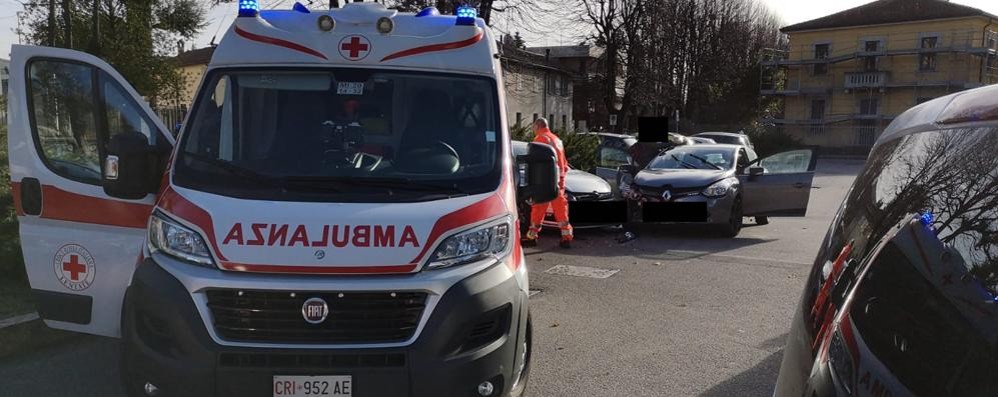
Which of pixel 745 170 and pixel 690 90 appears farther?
pixel 690 90

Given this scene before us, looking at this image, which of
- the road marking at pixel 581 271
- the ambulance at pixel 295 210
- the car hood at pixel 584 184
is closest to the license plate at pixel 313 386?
the ambulance at pixel 295 210

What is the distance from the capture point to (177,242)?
3.54 m

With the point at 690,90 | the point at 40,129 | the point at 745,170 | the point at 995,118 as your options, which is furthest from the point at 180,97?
the point at 690,90

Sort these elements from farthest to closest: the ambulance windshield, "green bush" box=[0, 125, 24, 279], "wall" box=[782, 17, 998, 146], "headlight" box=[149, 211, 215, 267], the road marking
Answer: "wall" box=[782, 17, 998, 146] → the road marking → "green bush" box=[0, 125, 24, 279] → the ambulance windshield → "headlight" box=[149, 211, 215, 267]

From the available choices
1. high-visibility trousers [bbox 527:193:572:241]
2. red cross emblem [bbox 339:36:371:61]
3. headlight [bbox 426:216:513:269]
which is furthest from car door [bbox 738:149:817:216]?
headlight [bbox 426:216:513:269]

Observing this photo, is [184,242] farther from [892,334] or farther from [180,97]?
[180,97]

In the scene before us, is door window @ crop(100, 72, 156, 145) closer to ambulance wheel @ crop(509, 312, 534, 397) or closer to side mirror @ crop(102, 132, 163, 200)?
side mirror @ crop(102, 132, 163, 200)

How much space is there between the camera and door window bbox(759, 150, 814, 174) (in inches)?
446

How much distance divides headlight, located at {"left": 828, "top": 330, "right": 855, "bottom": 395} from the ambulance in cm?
187

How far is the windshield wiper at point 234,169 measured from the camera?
385 centimetres

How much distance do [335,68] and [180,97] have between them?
16858mm

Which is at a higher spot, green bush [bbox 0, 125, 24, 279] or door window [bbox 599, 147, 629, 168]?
door window [bbox 599, 147, 629, 168]

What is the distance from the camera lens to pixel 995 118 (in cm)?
181

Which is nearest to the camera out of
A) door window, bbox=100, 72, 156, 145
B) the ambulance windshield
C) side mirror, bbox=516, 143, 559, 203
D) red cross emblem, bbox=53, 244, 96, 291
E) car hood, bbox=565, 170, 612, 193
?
the ambulance windshield
